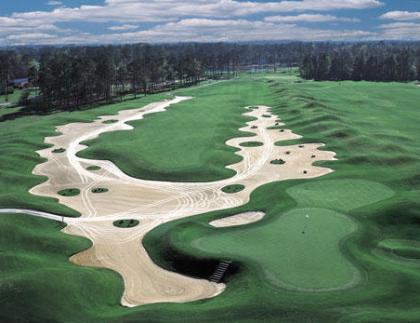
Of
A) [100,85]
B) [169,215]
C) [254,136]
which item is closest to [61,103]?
[100,85]

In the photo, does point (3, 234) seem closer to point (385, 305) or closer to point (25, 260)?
point (25, 260)

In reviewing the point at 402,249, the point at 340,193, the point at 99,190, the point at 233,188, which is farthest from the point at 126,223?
the point at 402,249

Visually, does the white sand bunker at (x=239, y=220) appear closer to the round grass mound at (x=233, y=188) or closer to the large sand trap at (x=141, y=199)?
the large sand trap at (x=141, y=199)

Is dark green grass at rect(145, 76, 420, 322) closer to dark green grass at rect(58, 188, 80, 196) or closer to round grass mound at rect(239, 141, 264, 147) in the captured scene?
round grass mound at rect(239, 141, 264, 147)

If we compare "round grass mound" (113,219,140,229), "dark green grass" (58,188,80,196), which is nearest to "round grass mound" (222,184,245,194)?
"round grass mound" (113,219,140,229)

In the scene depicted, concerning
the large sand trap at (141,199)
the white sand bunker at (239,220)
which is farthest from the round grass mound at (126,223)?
the white sand bunker at (239,220)
